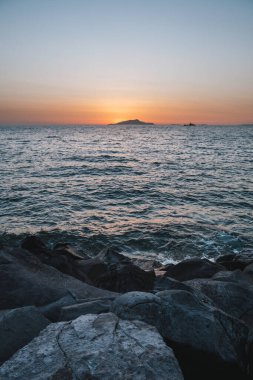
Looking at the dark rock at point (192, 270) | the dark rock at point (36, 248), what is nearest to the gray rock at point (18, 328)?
the dark rock at point (36, 248)

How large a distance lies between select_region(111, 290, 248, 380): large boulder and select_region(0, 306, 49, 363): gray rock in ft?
4.39

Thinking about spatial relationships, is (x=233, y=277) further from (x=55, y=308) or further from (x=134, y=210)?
(x=134, y=210)

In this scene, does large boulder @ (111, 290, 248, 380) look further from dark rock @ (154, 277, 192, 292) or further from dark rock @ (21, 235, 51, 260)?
dark rock @ (21, 235, 51, 260)

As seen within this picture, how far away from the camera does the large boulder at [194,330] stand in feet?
15.5

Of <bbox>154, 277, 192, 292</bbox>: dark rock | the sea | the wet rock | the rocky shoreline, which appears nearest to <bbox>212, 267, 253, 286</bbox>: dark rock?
the rocky shoreline

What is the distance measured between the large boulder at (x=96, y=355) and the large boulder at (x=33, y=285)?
7.92 ft

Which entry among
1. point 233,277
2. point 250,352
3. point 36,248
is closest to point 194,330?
point 250,352

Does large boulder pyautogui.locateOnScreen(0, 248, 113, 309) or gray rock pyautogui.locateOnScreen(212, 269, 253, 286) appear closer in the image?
large boulder pyautogui.locateOnScreen(0, 248, 113, 309)

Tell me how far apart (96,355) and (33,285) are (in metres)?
4.18

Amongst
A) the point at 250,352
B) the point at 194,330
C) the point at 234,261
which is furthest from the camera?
the point at 234,261

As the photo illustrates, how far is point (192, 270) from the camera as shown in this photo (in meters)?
10.8

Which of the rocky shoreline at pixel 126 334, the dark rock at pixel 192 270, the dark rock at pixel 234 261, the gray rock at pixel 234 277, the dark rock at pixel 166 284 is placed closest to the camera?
the rocky shoreline at pixel 126 334

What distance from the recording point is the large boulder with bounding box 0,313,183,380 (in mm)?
3730

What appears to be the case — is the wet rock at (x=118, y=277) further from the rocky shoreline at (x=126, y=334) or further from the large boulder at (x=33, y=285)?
the rocky shoreline at (x=126, y=334)
